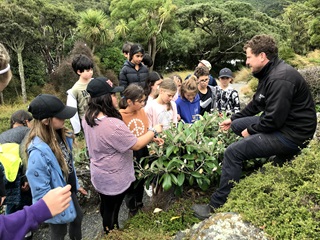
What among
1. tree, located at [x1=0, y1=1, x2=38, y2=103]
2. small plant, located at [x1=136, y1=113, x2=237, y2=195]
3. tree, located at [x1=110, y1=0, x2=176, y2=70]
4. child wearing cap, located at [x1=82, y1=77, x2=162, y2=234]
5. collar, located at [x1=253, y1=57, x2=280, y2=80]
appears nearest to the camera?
child wearing cap, located at [x1=82, y1=77, x2=162, y2=234]

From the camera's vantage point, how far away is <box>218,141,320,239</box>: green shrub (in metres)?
1.91

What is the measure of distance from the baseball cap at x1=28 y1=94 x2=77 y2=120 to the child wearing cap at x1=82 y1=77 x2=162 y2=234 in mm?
247

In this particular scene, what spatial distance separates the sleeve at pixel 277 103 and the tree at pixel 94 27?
24.8 metres

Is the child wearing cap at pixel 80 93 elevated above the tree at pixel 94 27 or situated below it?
above

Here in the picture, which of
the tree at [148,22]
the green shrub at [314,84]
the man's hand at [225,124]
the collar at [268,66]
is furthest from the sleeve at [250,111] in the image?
the tree at [148,22]

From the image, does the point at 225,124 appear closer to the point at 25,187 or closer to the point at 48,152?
the point at 48,152

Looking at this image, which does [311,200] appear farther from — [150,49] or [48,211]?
[150,49]

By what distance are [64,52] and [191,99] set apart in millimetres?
28191

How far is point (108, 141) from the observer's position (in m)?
2.73

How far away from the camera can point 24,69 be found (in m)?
28.3

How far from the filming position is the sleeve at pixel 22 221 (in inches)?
60.4

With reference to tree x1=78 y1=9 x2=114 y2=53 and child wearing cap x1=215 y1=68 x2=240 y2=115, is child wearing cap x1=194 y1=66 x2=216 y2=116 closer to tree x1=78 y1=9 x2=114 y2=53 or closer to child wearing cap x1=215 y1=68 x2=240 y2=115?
child wearing cap x1=215 y1=68 x2=240 y2=115

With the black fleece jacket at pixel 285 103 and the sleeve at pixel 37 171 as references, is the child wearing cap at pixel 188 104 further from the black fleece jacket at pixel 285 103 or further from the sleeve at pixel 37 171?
the sleeve at pixel 37 171

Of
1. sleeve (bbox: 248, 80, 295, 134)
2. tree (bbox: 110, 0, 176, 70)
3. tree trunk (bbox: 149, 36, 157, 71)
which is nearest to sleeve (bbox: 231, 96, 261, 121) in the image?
sleeve (bbox: 248, 80, 295, 134)
